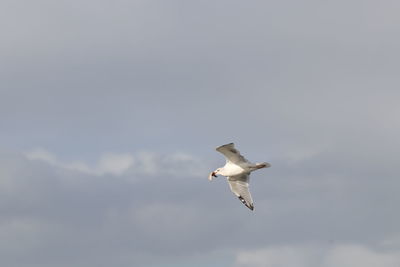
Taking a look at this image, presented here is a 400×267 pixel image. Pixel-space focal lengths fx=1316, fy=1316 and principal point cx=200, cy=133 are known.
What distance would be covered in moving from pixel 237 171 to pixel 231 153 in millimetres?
3801

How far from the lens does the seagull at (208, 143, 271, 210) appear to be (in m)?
121

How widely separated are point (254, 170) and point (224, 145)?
646 centimetres

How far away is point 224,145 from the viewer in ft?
388

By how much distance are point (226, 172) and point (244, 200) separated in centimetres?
437

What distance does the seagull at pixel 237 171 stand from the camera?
12075cm

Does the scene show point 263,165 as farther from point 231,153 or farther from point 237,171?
point 237,171

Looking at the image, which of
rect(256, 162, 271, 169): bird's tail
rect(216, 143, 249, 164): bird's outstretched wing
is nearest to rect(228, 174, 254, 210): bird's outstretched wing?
rect(216, 143, 249, 164): bird's outstretched wing

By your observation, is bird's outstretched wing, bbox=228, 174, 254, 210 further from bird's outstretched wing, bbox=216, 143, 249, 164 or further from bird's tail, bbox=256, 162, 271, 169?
bird's tail, bbox=256, 162, 271, 169

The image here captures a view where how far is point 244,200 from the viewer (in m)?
128

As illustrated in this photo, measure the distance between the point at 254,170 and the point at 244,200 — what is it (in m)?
5.65

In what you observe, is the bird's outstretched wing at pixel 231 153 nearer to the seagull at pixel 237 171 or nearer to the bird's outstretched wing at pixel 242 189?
the seagull at pixel 237 171

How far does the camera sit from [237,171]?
12425 centimetres

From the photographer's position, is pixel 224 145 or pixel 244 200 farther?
pixel 244 200

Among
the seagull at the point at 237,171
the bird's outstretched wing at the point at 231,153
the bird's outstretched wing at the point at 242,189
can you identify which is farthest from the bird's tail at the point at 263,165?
the bird's outstretched wing at the point at 242,189
